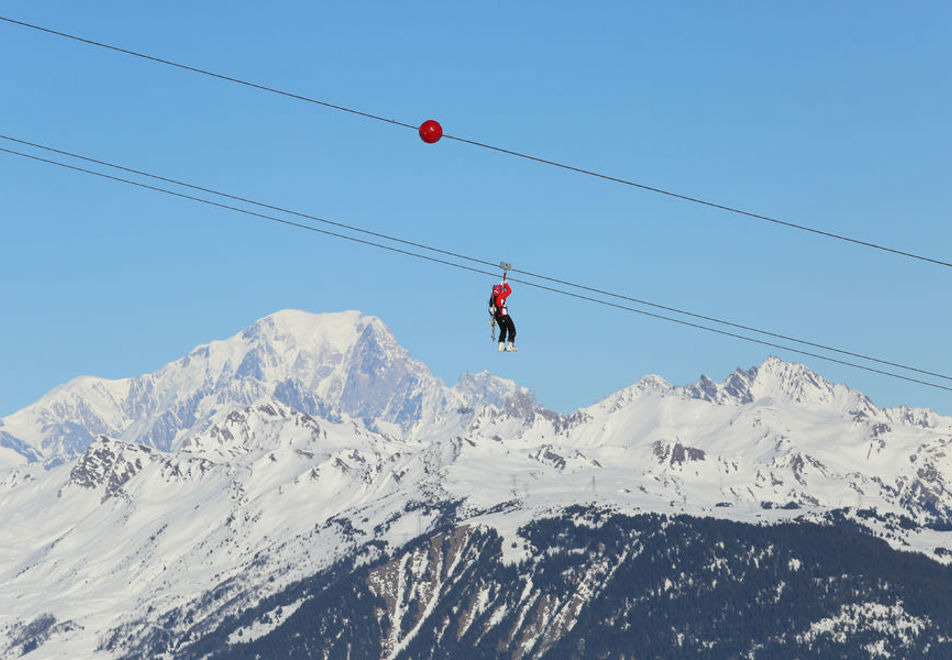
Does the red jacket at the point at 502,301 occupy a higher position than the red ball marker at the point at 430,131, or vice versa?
the red ball marker at the point at 430,131

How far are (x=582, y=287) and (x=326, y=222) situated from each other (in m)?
12.1

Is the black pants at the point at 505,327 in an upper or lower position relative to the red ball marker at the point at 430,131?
lower

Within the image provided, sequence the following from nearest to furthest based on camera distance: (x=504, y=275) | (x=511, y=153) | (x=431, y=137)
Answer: (x=511, y=153), (x=431, y=137), (x=504, y=275)

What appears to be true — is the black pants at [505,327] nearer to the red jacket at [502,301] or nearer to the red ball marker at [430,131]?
the red jacket at [502,301]

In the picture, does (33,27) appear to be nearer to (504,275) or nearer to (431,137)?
(431,137)

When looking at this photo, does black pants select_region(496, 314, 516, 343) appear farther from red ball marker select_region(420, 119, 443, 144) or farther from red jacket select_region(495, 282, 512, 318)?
red ball marker select_region(420, 119, 443, 144)

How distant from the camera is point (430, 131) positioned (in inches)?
2744

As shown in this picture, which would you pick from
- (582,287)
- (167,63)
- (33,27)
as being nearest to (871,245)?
(582,287)

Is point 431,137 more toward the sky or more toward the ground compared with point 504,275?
more toward the sky

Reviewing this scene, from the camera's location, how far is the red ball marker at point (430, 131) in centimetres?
6969

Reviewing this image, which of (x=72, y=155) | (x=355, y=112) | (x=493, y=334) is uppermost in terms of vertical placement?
(x=355, y=112)

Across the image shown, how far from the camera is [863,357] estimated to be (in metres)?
79.8

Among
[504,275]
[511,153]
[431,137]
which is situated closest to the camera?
[511,153]

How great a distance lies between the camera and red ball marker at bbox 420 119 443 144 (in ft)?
229
